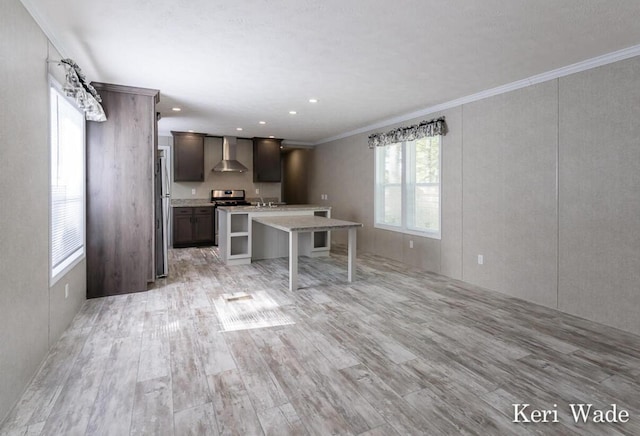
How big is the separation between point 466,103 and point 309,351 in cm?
367

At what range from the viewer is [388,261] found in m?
5.82

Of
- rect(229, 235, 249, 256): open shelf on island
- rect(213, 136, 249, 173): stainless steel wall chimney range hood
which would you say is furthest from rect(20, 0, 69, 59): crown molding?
rect(213, 136, 249, 173): stainless steel wall chimney range hood

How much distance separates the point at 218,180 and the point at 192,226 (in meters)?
1.28

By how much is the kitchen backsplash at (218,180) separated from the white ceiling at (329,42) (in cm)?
340

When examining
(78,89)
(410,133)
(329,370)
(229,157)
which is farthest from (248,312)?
(229,157)

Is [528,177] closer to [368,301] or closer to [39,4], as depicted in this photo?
[368,301]

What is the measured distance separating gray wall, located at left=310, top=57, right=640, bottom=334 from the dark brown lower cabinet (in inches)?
182

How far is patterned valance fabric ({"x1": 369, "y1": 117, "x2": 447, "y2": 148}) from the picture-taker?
4.80 metres

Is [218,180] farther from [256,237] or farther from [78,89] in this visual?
[78,89]

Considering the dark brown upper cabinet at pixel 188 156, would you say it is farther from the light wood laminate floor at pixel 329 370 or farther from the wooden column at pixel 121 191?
the light wood laminate floor at pixel 329 370

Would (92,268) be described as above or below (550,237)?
below

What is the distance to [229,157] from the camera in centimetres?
780

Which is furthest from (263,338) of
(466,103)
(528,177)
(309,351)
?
(466,103)

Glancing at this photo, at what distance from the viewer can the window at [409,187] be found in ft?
16.8
